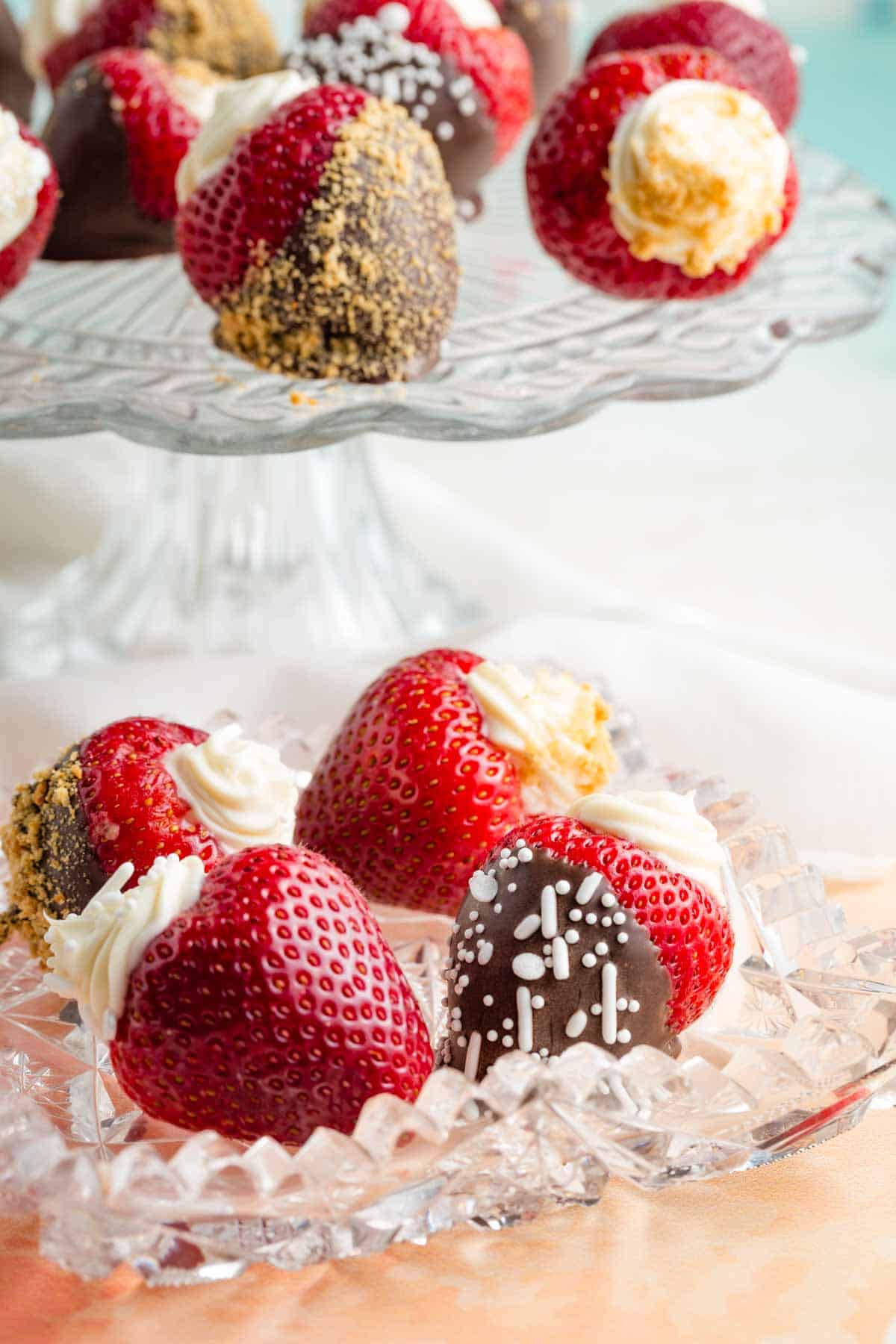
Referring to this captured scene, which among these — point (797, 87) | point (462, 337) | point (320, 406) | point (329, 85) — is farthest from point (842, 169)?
point (320, 406)

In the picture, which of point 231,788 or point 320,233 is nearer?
point 231,788

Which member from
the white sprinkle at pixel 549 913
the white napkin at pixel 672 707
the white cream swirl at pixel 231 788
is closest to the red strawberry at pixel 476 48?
the white napkin at pixel 672 707

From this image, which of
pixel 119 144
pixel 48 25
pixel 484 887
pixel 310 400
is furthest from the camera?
pixel 48 25

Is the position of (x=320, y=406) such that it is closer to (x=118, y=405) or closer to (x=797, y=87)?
(x=118, y=405)

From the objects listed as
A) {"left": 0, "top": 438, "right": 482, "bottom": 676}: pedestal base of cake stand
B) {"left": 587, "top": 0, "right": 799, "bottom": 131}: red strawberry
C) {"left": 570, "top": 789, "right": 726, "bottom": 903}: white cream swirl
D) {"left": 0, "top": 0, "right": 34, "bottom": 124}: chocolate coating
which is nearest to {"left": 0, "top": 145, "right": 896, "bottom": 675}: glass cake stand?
{"left": 0, "top": 438, "right": 482, "bottom": 676}: pedestal base of cake stand

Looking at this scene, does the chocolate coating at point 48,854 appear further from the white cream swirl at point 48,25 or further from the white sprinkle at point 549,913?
the white cream swirl at point 48,25

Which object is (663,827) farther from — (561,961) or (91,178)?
(91,178)

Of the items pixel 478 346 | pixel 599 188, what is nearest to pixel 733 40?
pixel 599 188
